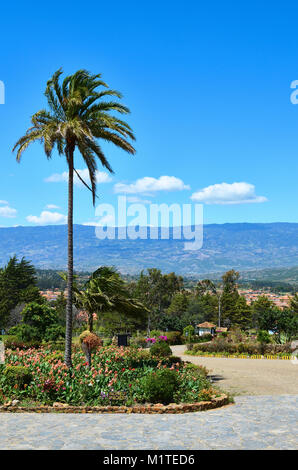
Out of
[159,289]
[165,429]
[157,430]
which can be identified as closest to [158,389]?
[165,429]

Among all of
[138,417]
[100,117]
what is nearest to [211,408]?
[138,417]

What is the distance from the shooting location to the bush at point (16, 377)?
43.6ft

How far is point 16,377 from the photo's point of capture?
13336 mm

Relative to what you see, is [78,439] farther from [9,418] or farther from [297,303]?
[297,303]

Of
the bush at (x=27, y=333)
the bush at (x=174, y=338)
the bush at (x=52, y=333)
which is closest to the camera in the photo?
the bush at (x=27, y=333)

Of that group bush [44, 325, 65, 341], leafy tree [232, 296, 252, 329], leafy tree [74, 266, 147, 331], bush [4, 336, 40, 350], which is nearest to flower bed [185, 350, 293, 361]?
bush [44, 325, 65, 341]

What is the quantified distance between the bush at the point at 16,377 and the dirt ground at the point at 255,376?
747cm

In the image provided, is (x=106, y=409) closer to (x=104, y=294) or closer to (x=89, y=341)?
(x=89, y=341)

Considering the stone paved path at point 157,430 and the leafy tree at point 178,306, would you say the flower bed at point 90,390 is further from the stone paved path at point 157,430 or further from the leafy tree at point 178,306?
the leafy tree at point 178,306

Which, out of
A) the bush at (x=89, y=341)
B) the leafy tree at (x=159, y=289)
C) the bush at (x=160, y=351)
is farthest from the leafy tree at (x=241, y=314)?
the bush at (x=89, y=341)

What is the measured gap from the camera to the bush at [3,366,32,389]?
13281mm

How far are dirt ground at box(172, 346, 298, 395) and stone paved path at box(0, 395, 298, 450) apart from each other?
5.16m

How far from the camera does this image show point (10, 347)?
29.2 meters

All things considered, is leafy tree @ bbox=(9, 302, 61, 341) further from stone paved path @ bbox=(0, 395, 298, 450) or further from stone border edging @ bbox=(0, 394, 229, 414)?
stone paved path @ bbox=(0, 395, 298, 450)
